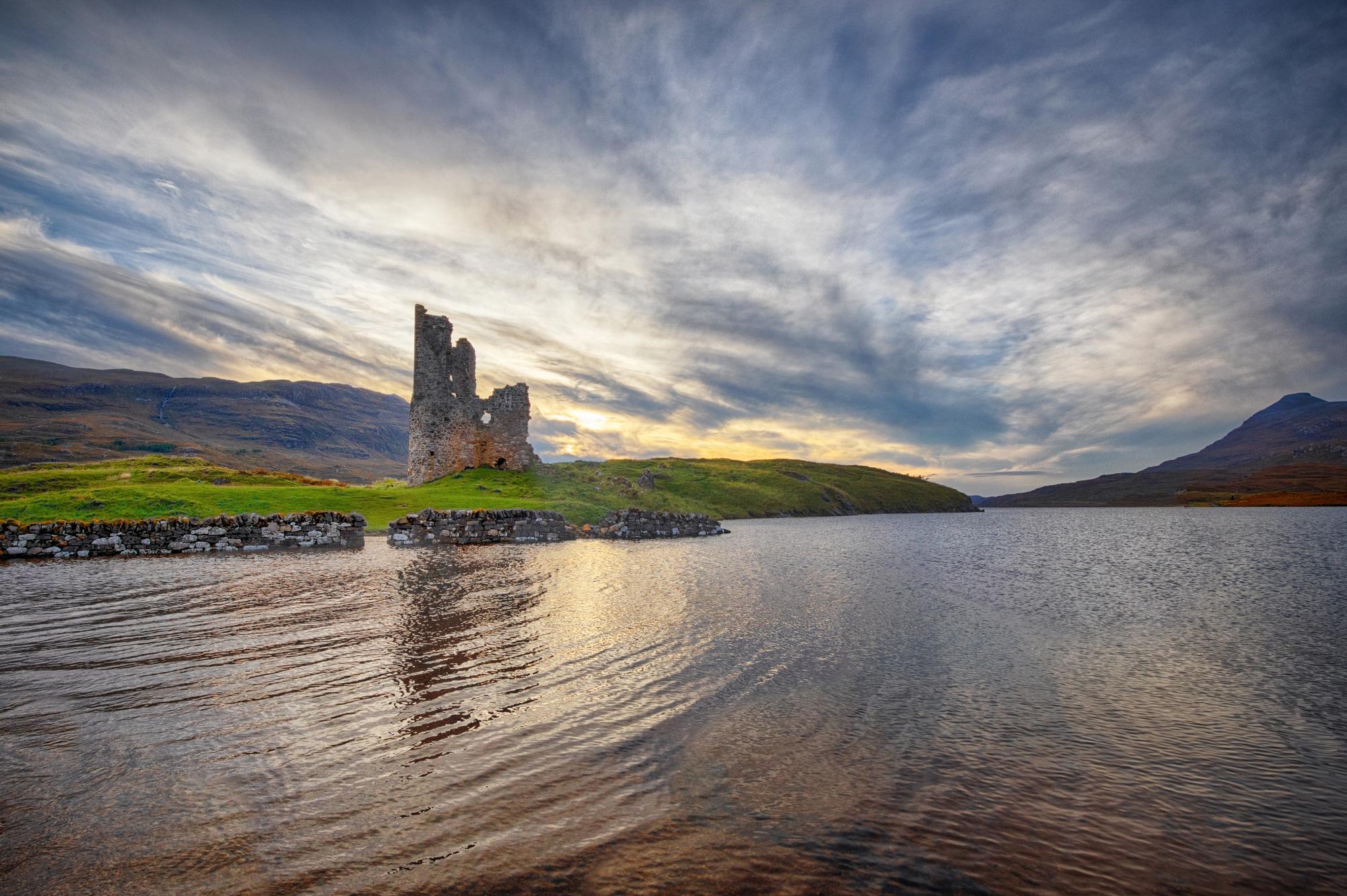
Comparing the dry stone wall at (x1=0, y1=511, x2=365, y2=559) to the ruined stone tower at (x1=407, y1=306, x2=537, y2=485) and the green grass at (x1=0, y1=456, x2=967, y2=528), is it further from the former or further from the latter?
the ruined stone tower at (x1=407, y1=306, x2=537, y2=485)

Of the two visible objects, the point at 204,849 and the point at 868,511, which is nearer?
the point at 204,849

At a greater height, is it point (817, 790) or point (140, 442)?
point (140, 442)

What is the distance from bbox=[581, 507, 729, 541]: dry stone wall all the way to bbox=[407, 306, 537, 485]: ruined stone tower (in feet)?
56.5

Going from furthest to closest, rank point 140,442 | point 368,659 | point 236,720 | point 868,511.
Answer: point 140,442 → point 868,511 → point 368,659 → point 236,720

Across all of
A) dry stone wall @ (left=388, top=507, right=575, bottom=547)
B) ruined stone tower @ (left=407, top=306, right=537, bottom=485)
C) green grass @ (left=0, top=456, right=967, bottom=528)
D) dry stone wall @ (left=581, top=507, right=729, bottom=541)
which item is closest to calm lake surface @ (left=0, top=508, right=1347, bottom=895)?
dry stone wall @ (left=388, top=507, right=575, bottom=547)

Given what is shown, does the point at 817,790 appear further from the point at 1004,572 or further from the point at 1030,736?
the point at 1004,572

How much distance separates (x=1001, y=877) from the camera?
4.39m

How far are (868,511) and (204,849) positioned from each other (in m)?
145

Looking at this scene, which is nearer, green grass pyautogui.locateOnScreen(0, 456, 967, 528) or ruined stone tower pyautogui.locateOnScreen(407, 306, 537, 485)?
green grass pyautogui.locateOnScreen(0, 456, 967, 528)

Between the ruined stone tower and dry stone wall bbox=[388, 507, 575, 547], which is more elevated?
the ruined stone tower

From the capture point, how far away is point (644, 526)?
47281mm

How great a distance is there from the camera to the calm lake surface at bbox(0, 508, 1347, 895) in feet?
14.6

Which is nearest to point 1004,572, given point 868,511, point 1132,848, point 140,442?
point 1132,848

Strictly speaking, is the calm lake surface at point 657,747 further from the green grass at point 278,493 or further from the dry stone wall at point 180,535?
the green grass at point 278,493
